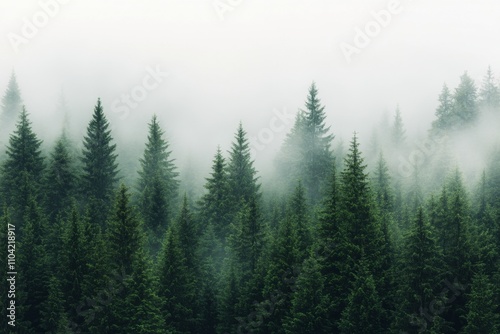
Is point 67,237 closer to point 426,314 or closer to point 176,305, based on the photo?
point 176,305

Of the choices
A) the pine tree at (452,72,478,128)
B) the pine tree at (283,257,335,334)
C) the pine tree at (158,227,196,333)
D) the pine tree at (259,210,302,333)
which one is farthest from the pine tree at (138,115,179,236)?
the pine tree at (452,72,478,128)

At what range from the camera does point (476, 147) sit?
80.1m

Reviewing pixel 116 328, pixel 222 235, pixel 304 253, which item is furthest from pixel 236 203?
pixel 116 328

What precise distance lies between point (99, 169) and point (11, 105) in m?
49.5

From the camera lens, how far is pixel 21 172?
206ft

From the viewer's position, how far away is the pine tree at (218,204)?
56.3 m

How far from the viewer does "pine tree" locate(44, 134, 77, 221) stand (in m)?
62.5

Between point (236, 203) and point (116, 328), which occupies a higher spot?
point (236, 203)

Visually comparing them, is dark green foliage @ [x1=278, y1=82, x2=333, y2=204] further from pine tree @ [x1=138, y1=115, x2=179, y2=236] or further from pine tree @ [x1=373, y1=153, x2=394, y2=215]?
pine tree @ [x1=138, y1=115, x2=179, y2=236]

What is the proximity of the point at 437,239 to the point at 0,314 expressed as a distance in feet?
108

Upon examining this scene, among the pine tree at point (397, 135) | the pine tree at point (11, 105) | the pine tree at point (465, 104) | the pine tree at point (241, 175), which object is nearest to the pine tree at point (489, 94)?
the pine tree at point (465, 104)

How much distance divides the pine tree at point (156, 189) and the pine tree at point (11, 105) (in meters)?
43.6

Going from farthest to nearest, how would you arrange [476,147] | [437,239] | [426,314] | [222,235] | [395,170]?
1. [395,170]
2. [476,147]
3. [222,235]
4. [437,239]
5. [426,314]

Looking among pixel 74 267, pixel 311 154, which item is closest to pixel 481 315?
pixel 74 267
